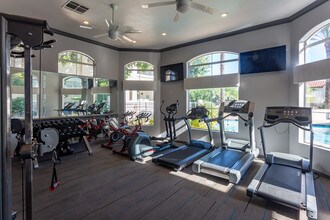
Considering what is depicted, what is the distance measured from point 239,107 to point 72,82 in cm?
494

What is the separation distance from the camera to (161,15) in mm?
4145

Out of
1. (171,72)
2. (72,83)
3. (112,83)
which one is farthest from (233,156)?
(72,83)

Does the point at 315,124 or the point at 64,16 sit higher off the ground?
Result: the point at 64,16

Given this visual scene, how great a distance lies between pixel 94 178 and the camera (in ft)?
10.9

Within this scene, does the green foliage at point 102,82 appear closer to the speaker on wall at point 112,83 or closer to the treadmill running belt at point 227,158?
the speaker on wall at point 112,83

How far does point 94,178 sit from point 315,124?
482 centimetres

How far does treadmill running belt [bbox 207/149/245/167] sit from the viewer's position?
360 centimetres

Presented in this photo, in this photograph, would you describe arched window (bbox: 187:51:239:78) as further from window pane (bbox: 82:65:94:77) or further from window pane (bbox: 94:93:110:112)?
window pane (bbox: 82:65:94:77)

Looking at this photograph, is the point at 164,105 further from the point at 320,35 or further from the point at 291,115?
the point at 320,35

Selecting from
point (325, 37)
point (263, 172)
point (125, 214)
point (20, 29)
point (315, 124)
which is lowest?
point (125, 214)

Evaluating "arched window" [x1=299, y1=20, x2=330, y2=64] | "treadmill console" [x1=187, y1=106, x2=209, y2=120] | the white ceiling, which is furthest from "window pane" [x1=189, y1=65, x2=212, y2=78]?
"arched window" [x1=299, y1=20, x2=330, y2=64]

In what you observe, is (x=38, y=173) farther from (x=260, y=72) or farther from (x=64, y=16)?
(x=260, y=72)

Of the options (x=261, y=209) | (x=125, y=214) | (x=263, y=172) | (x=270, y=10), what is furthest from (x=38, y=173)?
(x=270, y=10)

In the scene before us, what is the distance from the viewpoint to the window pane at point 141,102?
6.89 metres
